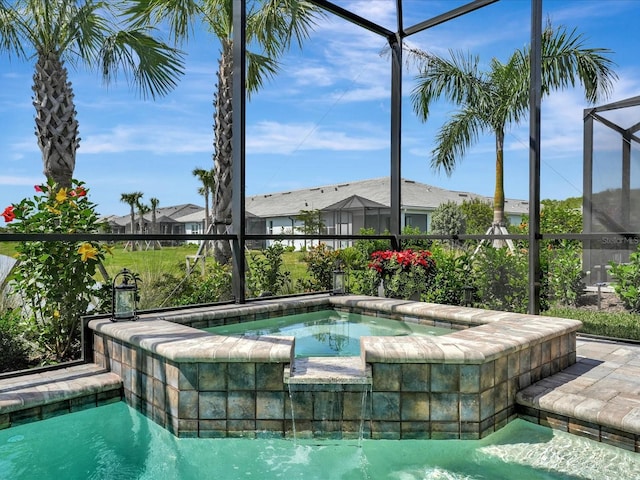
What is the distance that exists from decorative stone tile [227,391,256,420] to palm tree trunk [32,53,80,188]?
5319 mm

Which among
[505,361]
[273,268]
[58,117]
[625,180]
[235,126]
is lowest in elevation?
[505,361]

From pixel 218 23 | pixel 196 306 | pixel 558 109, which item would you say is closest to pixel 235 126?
pixel 196 306

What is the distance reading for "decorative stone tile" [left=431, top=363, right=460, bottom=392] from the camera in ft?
9.11

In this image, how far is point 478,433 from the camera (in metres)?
2.77

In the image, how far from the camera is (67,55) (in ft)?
23.0

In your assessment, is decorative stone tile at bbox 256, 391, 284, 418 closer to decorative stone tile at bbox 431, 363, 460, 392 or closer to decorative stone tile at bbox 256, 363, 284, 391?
decorative stone tile at bbox 256, 363, 284, 391

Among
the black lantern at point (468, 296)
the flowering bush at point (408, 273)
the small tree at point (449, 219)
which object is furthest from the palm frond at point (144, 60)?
the small tree at point (449, 219)

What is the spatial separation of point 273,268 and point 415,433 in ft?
12.5

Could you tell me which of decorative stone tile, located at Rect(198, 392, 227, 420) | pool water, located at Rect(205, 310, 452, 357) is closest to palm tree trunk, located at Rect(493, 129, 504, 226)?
pool water, located at Rect(205, 310, 452, 357)

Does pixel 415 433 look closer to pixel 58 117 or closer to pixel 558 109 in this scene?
pixel 58 117

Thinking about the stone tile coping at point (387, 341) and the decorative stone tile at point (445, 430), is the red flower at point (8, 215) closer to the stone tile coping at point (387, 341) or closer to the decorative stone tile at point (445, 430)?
the stone tile coping at point (387, 341)

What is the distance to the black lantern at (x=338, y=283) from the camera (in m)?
6.01

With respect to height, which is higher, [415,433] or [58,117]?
[58,117]

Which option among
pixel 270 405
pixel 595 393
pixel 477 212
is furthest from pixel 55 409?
pixel 477 212
